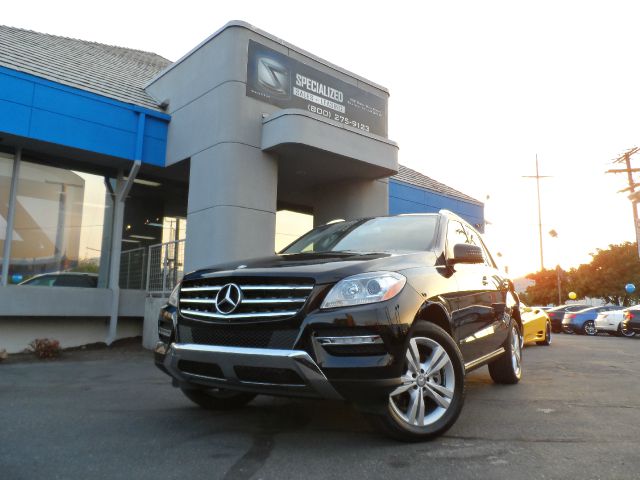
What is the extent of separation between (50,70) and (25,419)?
24.8 ft

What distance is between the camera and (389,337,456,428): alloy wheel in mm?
3297

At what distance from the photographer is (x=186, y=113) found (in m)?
10.4

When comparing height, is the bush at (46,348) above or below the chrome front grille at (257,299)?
below

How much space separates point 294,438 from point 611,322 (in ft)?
68.9

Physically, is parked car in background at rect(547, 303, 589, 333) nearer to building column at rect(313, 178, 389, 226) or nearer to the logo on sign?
building column at rect(313, 178, 389, 226)

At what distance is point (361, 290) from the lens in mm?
3178

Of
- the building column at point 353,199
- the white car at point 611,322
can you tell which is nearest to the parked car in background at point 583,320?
the white car at point 611,322

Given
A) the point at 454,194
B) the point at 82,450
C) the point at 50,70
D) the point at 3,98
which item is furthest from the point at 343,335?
the point at 454,194

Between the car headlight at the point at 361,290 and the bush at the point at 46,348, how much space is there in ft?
23.8

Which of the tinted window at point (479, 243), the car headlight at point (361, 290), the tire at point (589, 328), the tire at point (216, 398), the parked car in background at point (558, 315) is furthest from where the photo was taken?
the parked car in background at point (558, 315)

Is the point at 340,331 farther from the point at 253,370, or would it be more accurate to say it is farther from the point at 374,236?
the point at 374,236

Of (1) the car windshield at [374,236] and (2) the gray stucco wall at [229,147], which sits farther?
(2) the gray stucco wall at [229,147]

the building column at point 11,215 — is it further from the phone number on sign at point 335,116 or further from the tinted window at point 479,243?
the tinted window at point 479,243

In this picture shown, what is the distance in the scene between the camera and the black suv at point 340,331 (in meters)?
3.05
